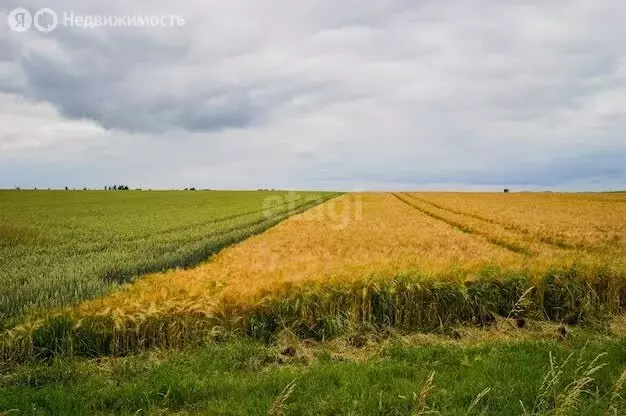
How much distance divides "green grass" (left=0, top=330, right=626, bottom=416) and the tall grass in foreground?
0.55 m

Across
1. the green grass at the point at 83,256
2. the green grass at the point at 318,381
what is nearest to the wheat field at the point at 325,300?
the green grass at the point at 318,381

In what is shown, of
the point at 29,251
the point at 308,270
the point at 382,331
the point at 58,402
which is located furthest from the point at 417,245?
the point at 29,251

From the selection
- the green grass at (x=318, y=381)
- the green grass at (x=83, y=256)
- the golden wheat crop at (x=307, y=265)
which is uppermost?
the golden wheat crop at (x=307, y=265)

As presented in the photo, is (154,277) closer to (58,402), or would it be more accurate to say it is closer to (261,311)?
(261,311)

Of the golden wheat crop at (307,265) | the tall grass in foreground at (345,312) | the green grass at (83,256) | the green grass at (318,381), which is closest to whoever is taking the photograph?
the green grass at (318,381)

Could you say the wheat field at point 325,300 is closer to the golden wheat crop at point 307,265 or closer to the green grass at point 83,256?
the golden wheat crop at point 307,265

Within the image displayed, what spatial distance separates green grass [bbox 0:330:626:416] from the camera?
21.4 ft

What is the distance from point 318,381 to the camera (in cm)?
728

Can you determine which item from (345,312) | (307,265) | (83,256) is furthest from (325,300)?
(83,256)

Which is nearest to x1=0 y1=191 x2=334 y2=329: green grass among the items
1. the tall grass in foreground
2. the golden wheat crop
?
the tall grass in foreground

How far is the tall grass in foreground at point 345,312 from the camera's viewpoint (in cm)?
922

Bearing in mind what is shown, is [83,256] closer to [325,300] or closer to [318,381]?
[325,300]

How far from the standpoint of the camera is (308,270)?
40.6 ft

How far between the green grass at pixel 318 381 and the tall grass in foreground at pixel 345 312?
554 millimetres
